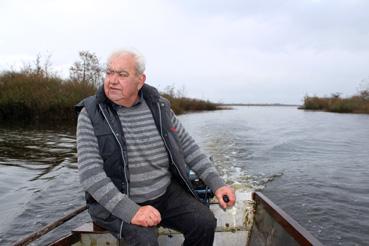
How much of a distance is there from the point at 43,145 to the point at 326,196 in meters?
9.41

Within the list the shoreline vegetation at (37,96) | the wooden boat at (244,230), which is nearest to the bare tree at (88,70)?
the shoreline vegetation at (37,96)

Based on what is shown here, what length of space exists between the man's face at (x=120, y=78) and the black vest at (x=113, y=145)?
0.07m

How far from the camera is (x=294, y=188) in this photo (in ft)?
27.4

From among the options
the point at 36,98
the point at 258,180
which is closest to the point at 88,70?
the point at 36,98

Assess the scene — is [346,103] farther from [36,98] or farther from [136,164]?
[136,164]

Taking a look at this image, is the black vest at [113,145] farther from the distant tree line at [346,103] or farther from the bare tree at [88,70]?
the distant tree line at [346,103]

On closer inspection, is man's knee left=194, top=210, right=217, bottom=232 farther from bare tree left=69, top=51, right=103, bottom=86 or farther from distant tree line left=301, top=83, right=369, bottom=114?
distant tree line left=301, top=83, right=369, bottom=114

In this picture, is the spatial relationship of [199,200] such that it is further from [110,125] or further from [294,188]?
[294,188]

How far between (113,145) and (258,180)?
274 inches

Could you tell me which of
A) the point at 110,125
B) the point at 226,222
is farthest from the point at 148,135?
the point at 226,222

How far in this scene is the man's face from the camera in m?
2.80

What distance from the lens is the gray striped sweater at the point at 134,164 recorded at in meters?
2.51

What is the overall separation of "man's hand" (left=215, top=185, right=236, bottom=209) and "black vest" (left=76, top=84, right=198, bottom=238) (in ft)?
0.98

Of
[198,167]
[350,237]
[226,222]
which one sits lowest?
[350,237]
